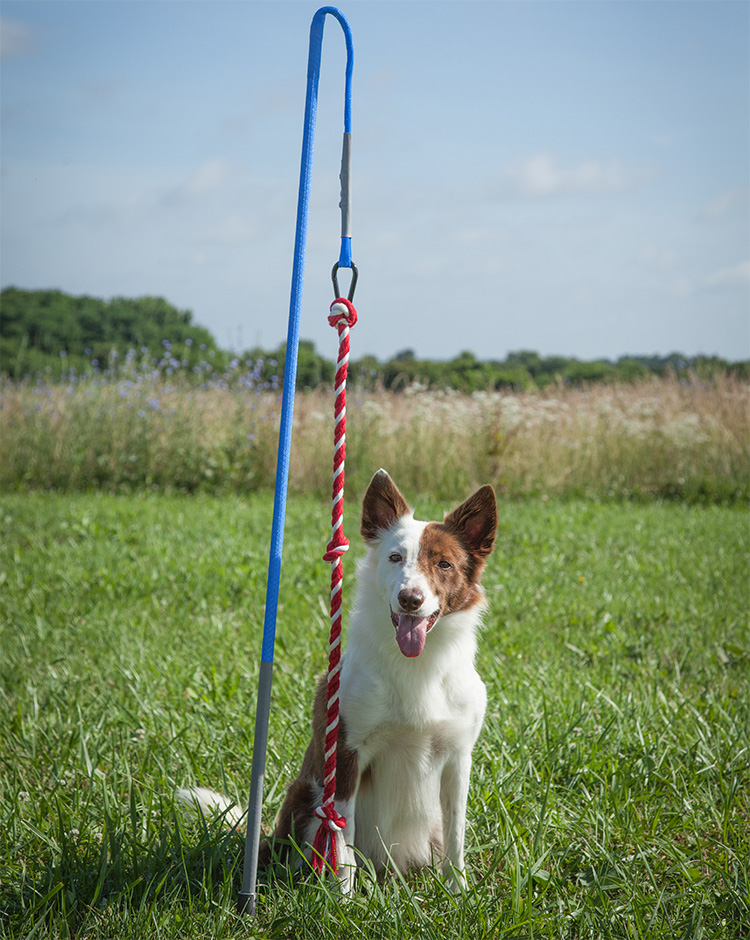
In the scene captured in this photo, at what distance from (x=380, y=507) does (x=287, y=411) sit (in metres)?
0.35

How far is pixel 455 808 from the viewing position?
1.98m

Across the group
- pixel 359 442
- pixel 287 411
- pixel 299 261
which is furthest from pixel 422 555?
pixel 359 442

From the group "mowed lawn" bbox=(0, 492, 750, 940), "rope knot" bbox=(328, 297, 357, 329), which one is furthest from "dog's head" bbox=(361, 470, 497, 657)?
"mowed lawn" bbox=(0, 492, 750, 940)

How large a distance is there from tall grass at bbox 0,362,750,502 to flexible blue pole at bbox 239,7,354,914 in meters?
6.58

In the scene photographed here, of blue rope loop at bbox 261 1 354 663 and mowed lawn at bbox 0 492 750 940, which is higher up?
blue rope loop at bbox 261 1 354 663

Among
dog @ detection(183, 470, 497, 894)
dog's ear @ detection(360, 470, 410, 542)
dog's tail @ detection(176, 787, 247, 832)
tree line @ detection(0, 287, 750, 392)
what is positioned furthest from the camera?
tree line @ detection(0, 287, 750, 392)

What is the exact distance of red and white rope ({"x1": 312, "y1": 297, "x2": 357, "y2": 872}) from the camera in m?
1.83

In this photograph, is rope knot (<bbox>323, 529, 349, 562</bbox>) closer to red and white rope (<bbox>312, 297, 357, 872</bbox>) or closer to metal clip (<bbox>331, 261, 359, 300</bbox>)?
red and white rope (<bbox>312, 297, 357, 872</bbox>)

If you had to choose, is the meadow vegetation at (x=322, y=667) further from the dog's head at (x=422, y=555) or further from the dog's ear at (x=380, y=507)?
the dog's ear at (x=380, y=507)

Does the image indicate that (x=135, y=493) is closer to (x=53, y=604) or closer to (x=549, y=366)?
(x=53, y=604)

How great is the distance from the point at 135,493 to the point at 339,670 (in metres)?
7.65

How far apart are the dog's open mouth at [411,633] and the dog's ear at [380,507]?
26cm

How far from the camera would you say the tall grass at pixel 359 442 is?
30.1ft

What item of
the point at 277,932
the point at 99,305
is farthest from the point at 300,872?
the point at 99,305
